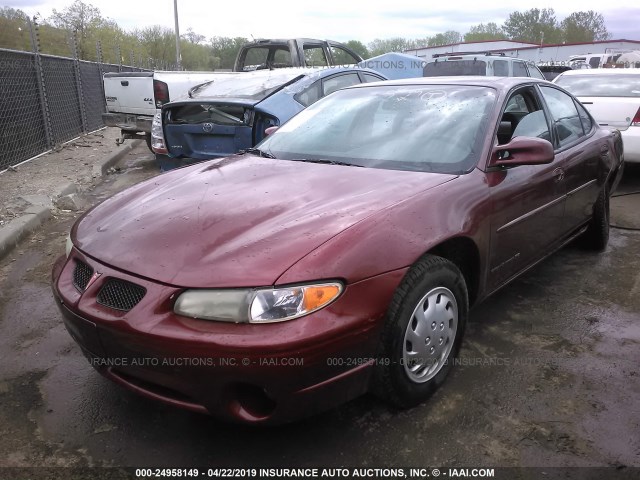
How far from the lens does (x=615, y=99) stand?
264 inches

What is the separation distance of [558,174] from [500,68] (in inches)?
358

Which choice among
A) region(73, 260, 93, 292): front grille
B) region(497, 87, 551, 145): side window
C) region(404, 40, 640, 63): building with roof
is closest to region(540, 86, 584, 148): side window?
region(497, 87, 551, 145): side window

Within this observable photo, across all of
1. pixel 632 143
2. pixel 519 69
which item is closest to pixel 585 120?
pixel 632 143

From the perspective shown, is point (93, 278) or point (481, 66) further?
point (481, 66)

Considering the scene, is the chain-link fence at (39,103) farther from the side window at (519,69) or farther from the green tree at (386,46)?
the green tree at (386,46)

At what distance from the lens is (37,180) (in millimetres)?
7215

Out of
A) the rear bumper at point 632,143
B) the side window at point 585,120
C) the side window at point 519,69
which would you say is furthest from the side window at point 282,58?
the side window at point 585,120

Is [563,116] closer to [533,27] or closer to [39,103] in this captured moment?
[39,103]

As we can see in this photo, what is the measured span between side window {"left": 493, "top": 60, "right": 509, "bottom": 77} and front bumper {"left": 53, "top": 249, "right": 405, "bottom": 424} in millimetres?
10687

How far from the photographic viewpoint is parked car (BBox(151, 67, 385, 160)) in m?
5.37

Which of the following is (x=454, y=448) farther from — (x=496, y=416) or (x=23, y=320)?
(x=23, y=320)

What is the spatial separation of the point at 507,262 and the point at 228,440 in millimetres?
1794

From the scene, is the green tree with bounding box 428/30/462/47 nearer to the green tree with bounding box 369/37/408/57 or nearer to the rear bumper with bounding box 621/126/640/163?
the green tree with bounding box 369/37/408/57

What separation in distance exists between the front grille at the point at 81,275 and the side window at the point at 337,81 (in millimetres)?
4562
